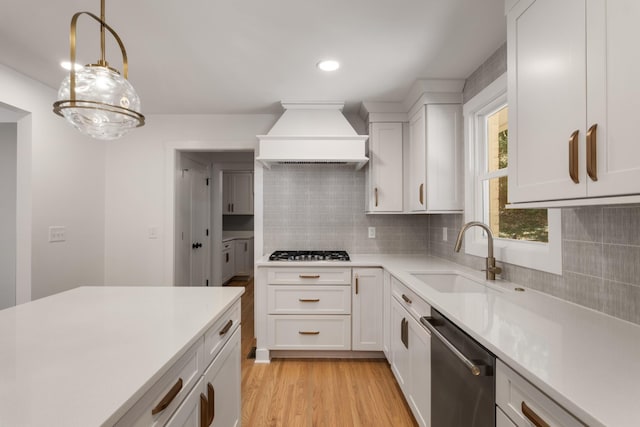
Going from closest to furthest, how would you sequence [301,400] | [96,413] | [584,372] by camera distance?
[96,413], [584,372], [301,400]

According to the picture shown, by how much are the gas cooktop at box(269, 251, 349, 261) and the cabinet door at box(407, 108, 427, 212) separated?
2.66 ft

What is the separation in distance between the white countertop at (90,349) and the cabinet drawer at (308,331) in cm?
135

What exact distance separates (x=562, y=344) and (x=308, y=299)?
201cm

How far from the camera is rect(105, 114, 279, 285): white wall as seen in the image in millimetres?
3391

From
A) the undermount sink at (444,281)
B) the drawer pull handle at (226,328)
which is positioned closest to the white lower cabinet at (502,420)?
the drawer pull handle at (226,328)

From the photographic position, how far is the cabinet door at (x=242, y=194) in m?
6.58

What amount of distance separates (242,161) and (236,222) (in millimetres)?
2146

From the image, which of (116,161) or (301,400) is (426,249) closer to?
(301,400)

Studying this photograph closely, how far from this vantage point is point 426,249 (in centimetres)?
330

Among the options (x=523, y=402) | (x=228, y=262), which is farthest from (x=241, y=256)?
(x=523, y=402)

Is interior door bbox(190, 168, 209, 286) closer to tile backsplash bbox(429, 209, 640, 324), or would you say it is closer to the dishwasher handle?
the dishwasher handle

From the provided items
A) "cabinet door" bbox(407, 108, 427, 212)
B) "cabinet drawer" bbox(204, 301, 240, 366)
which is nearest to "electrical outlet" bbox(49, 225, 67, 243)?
"cabinet drawer" bbox(204, 301, 240, 366)

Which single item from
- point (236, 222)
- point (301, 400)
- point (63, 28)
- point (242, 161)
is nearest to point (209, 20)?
point (63, 28)

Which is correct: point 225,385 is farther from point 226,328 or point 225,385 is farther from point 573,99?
point 573,99
